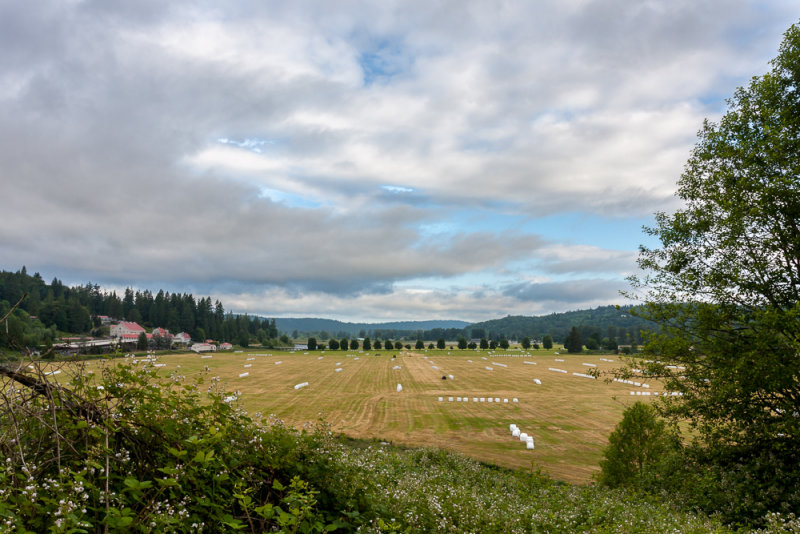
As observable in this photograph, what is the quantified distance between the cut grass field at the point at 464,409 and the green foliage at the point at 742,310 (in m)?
6.18

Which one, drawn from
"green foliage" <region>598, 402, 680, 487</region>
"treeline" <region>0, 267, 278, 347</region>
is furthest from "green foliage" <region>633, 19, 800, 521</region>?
"treeline" <region>0, 267, 278, 347</region>

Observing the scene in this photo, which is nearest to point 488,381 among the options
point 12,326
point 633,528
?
point 633,528

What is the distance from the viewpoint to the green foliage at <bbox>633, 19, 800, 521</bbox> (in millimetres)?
12477

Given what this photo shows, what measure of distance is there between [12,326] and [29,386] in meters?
1.09

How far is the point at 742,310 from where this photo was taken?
48.4ft

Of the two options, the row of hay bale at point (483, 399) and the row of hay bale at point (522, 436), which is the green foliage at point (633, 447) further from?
the row of hay bale at point (483, 399)

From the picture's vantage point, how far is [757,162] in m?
14.2

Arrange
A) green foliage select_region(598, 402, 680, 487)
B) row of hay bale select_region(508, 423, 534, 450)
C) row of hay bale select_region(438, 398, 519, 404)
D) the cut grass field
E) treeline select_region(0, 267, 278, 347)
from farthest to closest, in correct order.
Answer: treeline select_region(0, 267, 278, 347) → row of hay bale select_region(438, 398, 519, 404) → row of hay bale select_region(508, 423, 534, 450) → the cut grass field → green foliage select_region(598, 402, 680, 487)

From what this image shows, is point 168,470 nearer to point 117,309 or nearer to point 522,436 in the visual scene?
point 522,436

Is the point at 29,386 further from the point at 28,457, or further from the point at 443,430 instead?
the point at 443,430

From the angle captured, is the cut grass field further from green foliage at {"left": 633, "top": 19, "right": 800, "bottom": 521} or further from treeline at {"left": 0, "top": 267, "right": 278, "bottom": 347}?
treeline at {"left": 0, "top": 267, "right": 278, "bottom": 347}

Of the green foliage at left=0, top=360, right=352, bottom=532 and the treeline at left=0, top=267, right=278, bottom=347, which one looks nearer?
the green foliage at left=0, top=360, right=352, bottom=532

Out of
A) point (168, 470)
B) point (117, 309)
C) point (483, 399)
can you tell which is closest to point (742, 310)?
point (168, 470)

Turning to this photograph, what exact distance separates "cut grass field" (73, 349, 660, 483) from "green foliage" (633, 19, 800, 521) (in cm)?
618
